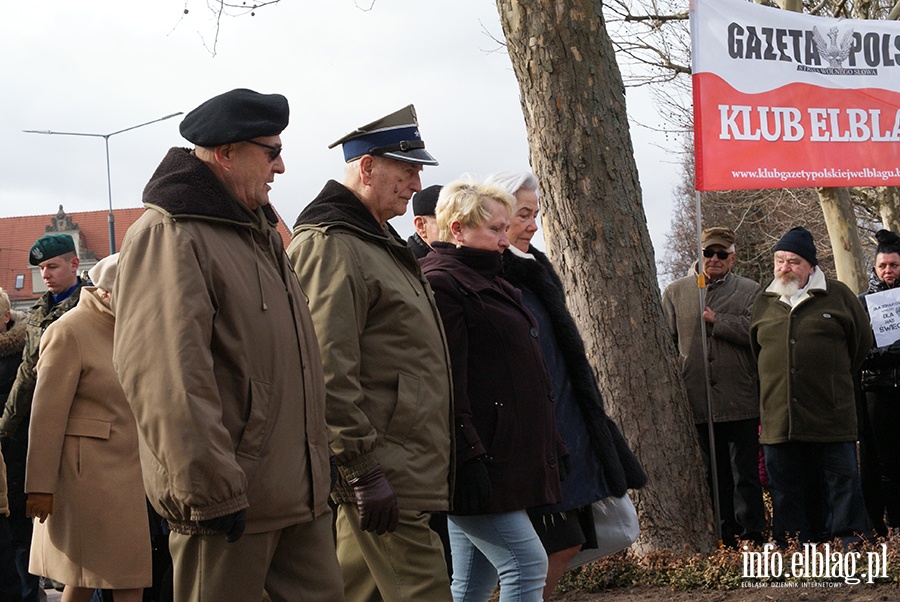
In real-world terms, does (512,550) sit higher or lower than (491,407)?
lower

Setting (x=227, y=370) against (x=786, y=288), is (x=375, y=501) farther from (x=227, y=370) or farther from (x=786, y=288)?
(x=786, y=288)

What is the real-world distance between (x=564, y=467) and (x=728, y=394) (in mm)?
3358

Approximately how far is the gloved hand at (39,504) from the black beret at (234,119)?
2.22m

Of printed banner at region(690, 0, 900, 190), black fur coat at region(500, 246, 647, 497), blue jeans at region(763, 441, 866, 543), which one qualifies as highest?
printed banner at region(690, 0, 900, 190)

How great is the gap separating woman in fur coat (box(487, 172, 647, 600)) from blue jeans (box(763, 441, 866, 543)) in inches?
107

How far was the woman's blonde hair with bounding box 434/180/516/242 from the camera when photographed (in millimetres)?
4578

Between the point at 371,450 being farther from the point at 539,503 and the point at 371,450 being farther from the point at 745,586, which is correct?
the point at 745,586

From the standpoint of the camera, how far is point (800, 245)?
295 inches

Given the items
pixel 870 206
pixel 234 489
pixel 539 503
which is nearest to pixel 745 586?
pixel 539 503

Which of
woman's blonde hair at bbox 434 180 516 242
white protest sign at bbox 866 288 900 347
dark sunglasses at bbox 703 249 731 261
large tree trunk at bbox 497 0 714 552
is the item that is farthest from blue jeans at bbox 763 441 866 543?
woman's blonde hair at bbox 434 180 516 242

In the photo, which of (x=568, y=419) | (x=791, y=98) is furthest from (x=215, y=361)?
(x=791, y=98)

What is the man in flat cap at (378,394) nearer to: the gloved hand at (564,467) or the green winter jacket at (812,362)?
the gloved hand at (564,467)

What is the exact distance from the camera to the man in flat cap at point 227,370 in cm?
310

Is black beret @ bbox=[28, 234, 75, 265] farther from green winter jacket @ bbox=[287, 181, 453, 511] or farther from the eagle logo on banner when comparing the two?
the eagle logo on banner
